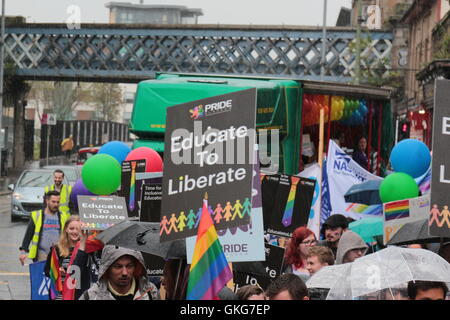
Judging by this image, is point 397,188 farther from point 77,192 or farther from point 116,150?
point 116,150

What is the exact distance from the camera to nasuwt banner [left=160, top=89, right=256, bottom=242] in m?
6.53

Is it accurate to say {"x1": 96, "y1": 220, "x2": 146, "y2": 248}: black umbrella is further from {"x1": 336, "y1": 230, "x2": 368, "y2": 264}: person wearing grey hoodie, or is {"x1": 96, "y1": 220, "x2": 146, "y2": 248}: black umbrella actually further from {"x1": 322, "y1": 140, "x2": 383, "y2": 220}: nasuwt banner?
{"x1": 322, "y1": 140, "x2": 383, "y2": 220}: nasuwt banner

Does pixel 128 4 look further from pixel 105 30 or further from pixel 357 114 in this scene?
pixel 357 114

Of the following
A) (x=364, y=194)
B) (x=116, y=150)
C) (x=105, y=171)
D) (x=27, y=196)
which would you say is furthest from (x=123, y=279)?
(x=27, y=196)

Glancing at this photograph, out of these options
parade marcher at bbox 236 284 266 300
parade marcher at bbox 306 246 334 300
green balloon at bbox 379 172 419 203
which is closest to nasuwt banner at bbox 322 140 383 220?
green balloon at bbox 379 172 419 203

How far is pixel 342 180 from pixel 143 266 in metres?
7.11

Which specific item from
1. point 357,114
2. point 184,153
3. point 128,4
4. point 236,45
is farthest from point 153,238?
point 128,4

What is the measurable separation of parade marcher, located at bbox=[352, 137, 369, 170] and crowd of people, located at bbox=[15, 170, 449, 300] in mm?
6699

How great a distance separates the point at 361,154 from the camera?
18.7m

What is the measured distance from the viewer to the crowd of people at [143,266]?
6.19m

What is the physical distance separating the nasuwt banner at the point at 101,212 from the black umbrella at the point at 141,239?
1.32m

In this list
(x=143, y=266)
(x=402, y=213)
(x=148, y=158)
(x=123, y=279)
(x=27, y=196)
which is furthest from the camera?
(x=27, y=196)

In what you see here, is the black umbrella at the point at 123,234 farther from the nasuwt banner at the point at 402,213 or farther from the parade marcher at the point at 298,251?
the nasuwt banner at the point at 402,213

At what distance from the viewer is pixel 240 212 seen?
6.43 meters
